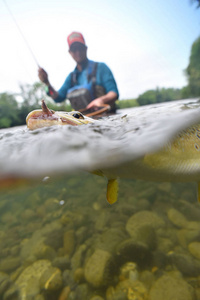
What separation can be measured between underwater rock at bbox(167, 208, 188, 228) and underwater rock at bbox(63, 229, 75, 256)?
1.51 meters

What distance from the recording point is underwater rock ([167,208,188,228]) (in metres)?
2.21

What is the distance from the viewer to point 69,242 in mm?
2184

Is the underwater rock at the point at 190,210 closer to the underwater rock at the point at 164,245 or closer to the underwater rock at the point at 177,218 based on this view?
the underwater rock at the point at 177,218

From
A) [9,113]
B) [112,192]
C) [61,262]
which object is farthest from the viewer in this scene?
[9,113]

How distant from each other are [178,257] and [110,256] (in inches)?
30.3

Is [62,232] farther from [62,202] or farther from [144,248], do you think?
[144,248]

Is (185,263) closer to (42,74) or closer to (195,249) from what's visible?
(195,249)

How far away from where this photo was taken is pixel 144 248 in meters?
1.82

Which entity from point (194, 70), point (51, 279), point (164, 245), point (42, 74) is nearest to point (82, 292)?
point (51, 279)

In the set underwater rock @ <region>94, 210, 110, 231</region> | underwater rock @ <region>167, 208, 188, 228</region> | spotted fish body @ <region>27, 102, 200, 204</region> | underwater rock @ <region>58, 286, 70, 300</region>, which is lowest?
underwater rock @ <region>167, 208, 188, 228</region>

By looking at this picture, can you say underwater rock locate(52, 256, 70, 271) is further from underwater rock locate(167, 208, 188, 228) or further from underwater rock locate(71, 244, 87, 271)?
underwater rock locate(167, 208, 188, 228)

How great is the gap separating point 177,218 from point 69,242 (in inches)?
65.1

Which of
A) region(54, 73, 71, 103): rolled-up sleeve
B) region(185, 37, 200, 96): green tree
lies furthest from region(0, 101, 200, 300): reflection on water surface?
region(185, 37, 200, 96): green tree

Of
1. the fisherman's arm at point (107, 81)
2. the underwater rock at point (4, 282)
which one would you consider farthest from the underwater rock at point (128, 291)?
the fisherman's arm at point (107, 81)
